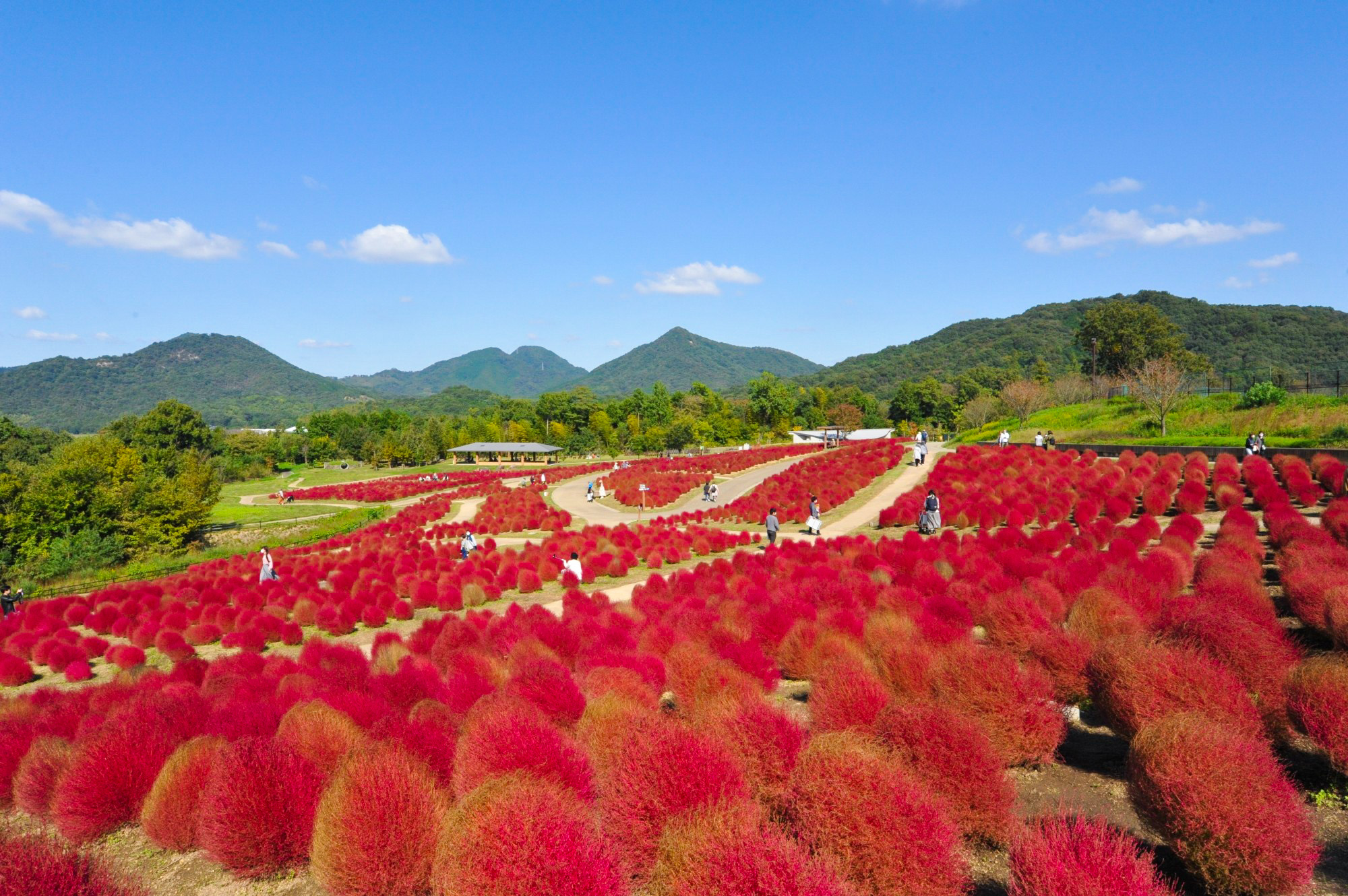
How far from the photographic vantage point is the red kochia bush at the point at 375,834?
4488 mm

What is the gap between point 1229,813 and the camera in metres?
4.14

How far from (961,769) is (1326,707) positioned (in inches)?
126

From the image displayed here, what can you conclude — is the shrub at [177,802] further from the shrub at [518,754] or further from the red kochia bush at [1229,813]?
the red kochia bush at [1229,813]

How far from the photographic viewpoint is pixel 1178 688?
5836 millimetres

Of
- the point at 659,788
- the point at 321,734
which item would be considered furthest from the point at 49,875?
the point at 659,788

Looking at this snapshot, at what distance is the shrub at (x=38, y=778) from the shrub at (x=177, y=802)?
5.39 ft

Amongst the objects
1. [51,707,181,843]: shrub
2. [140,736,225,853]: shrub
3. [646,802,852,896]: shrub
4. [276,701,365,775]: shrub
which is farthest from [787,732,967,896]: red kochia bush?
[51,707,181,843]: shrub

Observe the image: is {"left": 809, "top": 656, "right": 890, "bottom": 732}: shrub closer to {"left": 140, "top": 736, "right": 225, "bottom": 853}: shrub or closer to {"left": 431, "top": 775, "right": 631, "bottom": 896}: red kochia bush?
{"left": 431, "top": 775, "right": 631, "bottom": 896}: red kochia bush

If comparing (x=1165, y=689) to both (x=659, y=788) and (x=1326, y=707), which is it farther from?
(x=659, y=788)

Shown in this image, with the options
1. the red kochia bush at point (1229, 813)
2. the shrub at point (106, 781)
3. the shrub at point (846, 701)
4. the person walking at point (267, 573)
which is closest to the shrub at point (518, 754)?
the shrub at point (846, 701)

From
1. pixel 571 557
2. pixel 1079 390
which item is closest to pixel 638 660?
pixel 571 557

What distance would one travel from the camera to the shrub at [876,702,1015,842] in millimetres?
4793

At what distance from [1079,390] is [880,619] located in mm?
67108

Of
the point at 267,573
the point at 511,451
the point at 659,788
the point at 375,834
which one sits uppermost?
the point at 659,788
